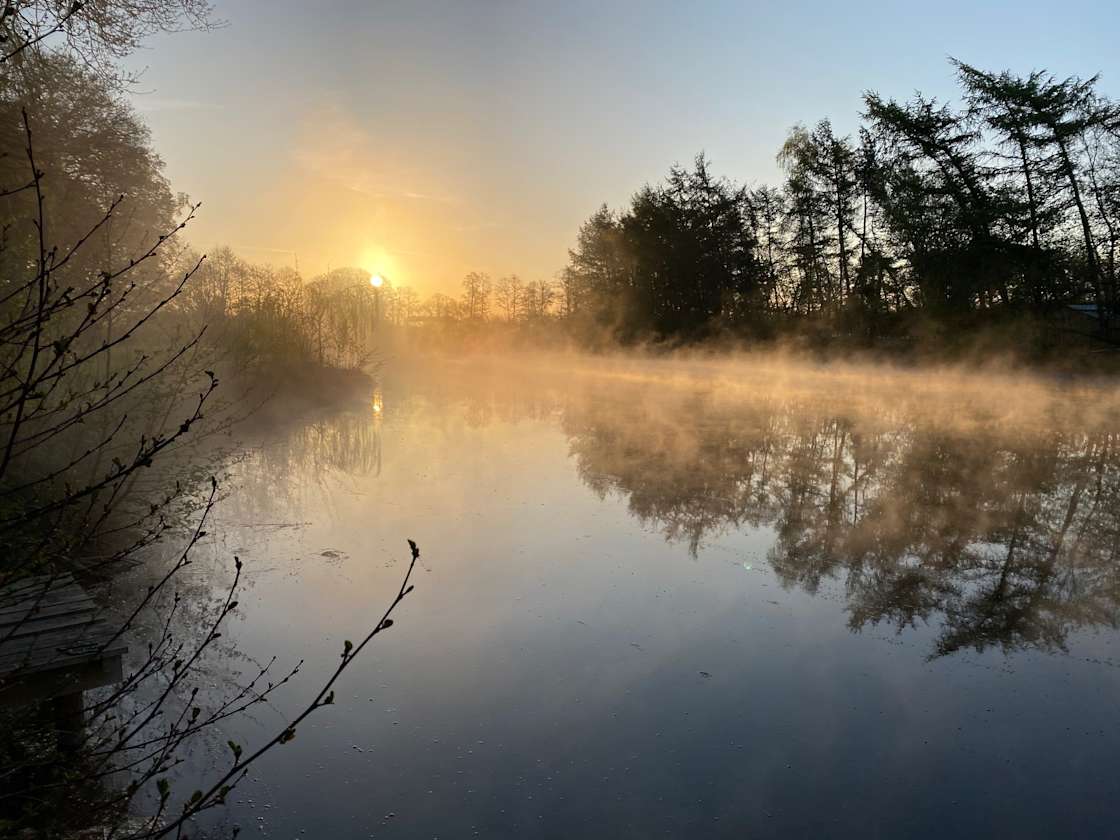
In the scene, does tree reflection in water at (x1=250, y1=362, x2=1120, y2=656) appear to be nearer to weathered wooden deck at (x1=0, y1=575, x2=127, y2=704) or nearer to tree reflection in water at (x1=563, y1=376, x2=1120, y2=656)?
tree reflection in water at (x1=563, y1=376, x2=1120, y2=656)

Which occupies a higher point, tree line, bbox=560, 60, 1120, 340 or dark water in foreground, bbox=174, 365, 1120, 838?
tree line, bbox=560, 60, 1120, 340

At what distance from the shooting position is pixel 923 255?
19484 millimetres

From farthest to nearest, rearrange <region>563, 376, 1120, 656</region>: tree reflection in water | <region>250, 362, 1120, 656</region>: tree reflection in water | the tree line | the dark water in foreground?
1. the tree line
2. <region>250, 362, 1120, 656</region>: tree reflection in water
3. <region>563, 376, 1120, 656</region>: tree reflection in water
4. the dark water in foreground

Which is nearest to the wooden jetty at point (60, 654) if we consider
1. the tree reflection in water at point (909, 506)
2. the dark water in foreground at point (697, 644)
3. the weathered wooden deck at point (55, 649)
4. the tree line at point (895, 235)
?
the weathered wooden deck at point (55, 649)

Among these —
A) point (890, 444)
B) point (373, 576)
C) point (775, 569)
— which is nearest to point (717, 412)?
point (890, 444)

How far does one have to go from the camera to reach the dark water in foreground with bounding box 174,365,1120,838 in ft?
10.4

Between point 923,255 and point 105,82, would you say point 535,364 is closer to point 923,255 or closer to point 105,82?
point 923,255

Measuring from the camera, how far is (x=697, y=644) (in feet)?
15.1

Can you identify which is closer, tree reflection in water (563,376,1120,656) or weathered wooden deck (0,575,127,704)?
weathered wooden deck (0,575,127,704)

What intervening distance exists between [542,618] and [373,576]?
167 cm

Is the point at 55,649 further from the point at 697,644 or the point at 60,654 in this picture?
the point at 697,644

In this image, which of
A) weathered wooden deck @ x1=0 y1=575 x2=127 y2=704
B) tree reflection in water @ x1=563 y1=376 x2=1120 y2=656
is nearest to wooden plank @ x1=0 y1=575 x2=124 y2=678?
weathered wooden deck @ x1=0 y1=575 x2=127 y2=704

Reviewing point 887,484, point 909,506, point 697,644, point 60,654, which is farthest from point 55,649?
point 887,484

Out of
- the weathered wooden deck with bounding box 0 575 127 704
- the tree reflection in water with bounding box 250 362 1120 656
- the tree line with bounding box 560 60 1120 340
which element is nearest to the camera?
the weathered wooden deck with bounding box 0 575 127 704
